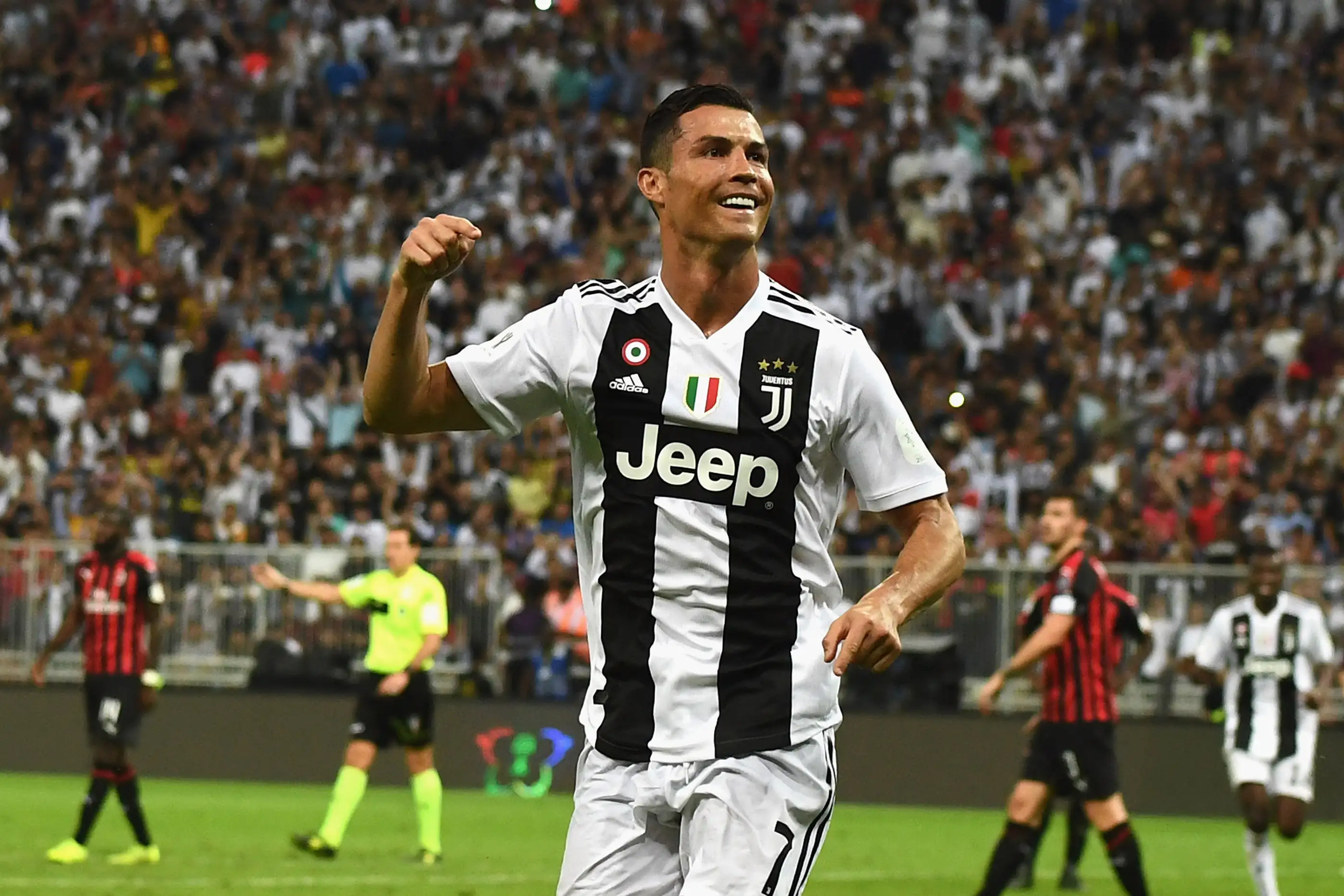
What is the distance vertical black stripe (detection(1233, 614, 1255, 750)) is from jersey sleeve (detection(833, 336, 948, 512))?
26.4 ft

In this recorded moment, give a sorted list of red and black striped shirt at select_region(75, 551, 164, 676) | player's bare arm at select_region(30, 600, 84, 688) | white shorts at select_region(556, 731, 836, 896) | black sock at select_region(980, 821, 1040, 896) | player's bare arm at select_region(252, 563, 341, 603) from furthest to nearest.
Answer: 1. player's bare arm at select_region(30, 600, 84, 688)
2. red and black striped shirt at select_region(75, 551, 164, 676)
3. player's bare arm at select_region(252, 563, 341, 603)
4. black sock at select_region(980, 821, 1040, 896)
5. white shorts at select_region(556, 731, 836, 896)

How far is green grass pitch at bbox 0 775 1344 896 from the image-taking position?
40.9ft

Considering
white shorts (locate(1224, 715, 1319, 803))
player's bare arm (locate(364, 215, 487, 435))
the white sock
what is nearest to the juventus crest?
player's bare arm (locate(364, 215, 487, 435))

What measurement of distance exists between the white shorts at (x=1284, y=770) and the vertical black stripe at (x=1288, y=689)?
0.04 meters

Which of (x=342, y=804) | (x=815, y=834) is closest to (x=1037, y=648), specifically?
(x=342, y=804)

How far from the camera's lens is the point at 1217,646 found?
12.4 meters

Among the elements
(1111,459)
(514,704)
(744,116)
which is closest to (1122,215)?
(1111,459)

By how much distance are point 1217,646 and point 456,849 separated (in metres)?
5.23

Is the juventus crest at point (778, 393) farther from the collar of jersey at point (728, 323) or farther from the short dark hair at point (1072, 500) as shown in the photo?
the short dark hair at point (1072, 500)

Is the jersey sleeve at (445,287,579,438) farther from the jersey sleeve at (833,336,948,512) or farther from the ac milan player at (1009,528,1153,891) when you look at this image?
the ac milan player at (1009,528,1153,891)

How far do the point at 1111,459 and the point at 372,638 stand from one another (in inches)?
302

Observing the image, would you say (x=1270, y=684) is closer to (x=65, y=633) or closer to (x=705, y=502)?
(x=65, y=633)

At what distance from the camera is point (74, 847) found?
13.3 metres

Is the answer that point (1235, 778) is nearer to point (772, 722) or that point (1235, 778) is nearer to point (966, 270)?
point (772, 722)
